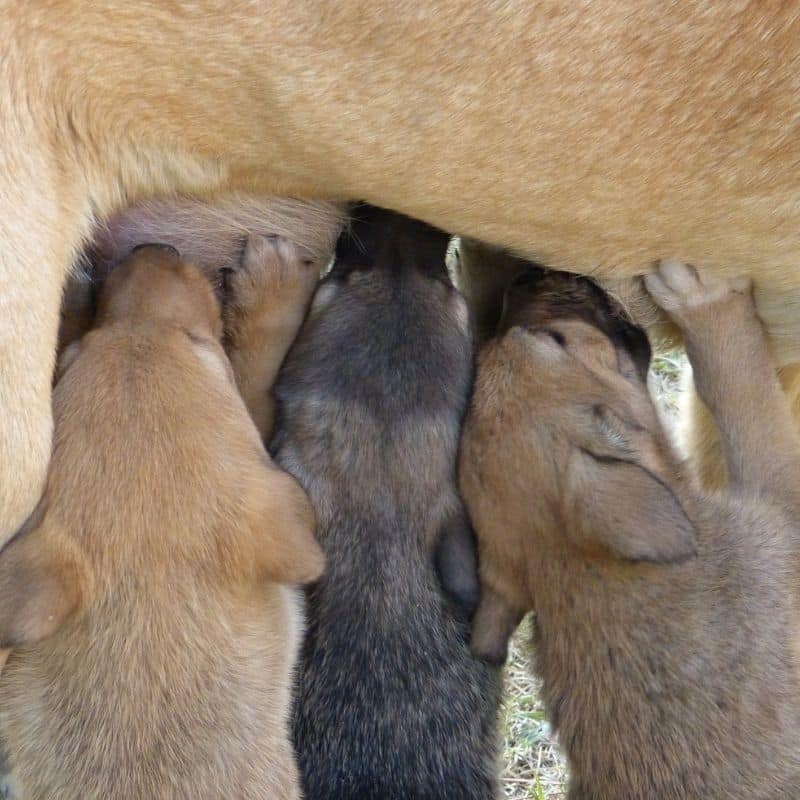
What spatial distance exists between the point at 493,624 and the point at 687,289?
31.0 inches

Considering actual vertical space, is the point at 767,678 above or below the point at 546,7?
below

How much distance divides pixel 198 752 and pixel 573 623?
698 millimetres

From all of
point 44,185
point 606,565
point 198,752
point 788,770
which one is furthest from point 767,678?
point 44,185

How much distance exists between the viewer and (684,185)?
2221mm

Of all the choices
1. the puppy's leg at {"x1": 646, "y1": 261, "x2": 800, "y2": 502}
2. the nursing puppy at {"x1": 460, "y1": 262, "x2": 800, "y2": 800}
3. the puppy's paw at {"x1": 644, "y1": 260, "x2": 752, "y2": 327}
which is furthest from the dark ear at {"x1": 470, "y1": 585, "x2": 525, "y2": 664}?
the puppy's paw at {"x1": 644, "y1": 260, "x2": 752, "y2": 327}

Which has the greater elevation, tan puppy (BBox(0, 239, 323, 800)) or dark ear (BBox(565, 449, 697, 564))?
dark ear (BBox(565, 449, 697, 564))

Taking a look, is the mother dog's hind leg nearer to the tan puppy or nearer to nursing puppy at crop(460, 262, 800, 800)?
the tan puppy

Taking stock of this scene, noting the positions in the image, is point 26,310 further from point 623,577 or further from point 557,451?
point 623,577

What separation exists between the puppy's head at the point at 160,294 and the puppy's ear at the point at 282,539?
34 cm

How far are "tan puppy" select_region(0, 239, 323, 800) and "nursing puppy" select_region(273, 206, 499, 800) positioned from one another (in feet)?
0.63

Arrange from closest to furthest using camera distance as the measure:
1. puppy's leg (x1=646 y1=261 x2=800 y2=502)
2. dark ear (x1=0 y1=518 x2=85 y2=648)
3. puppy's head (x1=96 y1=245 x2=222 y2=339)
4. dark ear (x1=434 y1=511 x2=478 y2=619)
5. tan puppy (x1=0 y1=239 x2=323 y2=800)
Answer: dark ear (x1=0 y1=518 x2=85 y2=648)
tan puppy (x1=0 y1=239 x2=323 y2=800)
puppy's head (x1=96 y1=245 x2=222 y2=339)
dark ear (x1=434 y1=511 x2=478 y2=619)
puppy's leg (x1=646 y1=261 x2=800 y2=502)

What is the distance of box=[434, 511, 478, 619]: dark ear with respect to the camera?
2.27 metres

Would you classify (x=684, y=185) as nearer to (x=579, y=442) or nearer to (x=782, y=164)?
(x=782, y=164)

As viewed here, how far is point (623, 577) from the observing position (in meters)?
2.12
